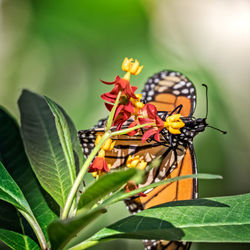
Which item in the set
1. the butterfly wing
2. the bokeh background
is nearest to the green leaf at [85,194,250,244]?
the butterfly wing

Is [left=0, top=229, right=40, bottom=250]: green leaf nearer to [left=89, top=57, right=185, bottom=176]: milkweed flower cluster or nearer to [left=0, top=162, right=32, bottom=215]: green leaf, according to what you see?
[left=0, top=162, right=32, bottom=215]: green leaf

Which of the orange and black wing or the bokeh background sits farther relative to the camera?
the bokeh background

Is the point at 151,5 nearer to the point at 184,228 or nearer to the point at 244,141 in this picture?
the point at 244,141

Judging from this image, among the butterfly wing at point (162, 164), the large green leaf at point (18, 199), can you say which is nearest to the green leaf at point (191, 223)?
the large green leaf at point (18, 199)

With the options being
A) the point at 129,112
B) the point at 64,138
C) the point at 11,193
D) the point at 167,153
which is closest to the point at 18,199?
the point at 11,193

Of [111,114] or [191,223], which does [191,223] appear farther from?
[111,114]

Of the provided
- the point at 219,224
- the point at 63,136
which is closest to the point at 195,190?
the point at 219,224

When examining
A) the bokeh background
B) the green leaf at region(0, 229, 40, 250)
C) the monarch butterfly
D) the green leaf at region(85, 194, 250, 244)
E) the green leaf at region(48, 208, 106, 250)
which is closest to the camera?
the green leaf at region(48, 208, 106, 250)
